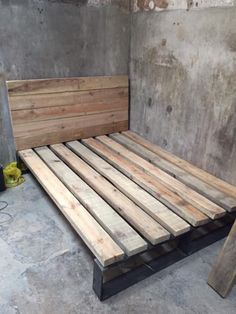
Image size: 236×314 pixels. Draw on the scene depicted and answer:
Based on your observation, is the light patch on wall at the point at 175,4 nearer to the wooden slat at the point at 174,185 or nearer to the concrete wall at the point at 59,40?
the concrete wall at the point at 59,40

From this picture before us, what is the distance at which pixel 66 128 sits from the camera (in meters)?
2.43

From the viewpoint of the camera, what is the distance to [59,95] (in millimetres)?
2305

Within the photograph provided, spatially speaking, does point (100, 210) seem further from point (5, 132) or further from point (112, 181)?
point (5, 132)

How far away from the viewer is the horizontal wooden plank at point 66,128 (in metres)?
2.23

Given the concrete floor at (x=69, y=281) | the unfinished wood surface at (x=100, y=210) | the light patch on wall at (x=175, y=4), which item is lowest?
the concrete floor at (x=69, y=281)

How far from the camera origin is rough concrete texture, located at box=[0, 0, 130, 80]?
2014mm

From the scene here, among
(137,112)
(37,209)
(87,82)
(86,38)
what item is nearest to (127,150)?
(137,112)

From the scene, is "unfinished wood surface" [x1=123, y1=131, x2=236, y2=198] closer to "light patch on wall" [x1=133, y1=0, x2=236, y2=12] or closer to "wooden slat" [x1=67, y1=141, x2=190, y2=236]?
"wooden slat" [x1=67, y1=141, x2=190, y2=236]

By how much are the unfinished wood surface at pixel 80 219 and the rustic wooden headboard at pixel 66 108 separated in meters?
0.34

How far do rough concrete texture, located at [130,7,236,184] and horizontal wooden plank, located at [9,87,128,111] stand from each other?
0.21 m

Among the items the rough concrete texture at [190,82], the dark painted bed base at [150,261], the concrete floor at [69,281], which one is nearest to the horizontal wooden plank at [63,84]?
the rough concrete texture at [190,82]

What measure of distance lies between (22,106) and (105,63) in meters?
0.90

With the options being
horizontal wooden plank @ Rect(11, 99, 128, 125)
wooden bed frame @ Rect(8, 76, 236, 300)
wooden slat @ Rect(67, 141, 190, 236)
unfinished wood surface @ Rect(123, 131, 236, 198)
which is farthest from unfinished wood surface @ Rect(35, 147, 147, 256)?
unfinished wood surface @ Rect(123, 131, 236, 198)

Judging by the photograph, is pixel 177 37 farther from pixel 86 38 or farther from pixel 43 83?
pixel 43 83
